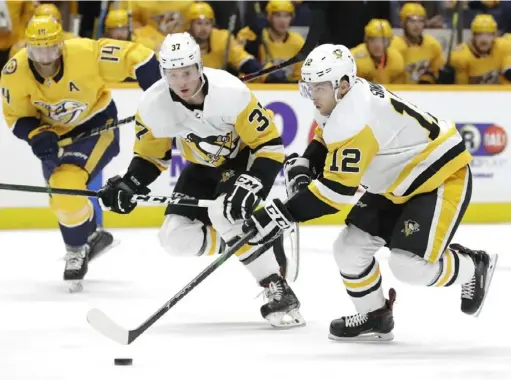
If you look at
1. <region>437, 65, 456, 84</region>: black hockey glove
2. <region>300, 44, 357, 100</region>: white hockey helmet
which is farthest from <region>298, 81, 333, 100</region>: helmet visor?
<region>437, 65, 456, 84</region>: black hockey glove

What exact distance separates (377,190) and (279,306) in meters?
0.64

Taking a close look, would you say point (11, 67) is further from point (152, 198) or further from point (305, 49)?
point (305, 49)

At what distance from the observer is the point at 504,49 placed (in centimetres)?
728

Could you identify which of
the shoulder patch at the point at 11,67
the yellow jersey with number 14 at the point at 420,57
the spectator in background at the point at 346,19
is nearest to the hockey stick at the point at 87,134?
the shoulder patch at the point at 11,67

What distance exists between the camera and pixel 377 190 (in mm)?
3506

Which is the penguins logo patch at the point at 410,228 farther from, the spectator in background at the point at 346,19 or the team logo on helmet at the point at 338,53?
the spectator in background at the point at 346,19

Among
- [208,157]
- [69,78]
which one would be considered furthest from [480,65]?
[208,157]

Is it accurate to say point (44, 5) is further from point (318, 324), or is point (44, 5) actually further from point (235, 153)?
point (318, 324)

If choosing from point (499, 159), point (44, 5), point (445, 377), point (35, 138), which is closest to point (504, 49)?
point (499, 159)

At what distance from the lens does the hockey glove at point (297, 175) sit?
11.8ft

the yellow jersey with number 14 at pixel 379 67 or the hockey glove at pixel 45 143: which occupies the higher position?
the hockey glove at pixel 45 143

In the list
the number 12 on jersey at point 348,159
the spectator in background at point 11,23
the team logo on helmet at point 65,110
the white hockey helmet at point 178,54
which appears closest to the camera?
Result: the number 12 on jersey at point 348,159

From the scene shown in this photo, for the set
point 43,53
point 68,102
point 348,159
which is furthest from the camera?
point 68,102

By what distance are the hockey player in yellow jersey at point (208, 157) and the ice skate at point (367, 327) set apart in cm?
26
